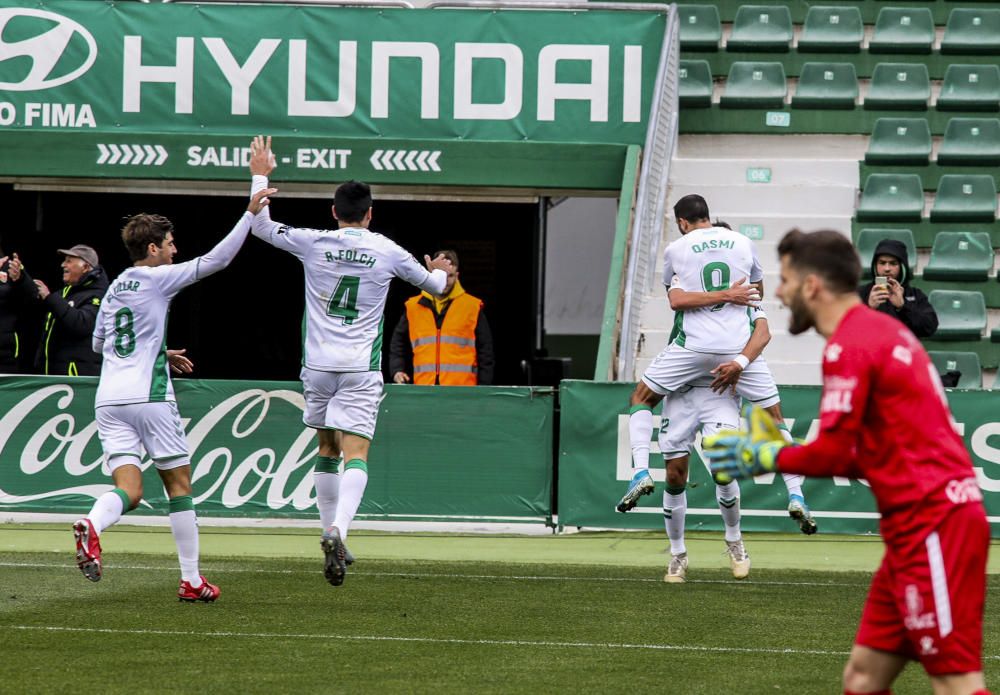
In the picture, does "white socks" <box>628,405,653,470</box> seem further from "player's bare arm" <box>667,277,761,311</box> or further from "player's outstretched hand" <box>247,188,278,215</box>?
"player's outstretched hand" <box>247,188,278,215</box>

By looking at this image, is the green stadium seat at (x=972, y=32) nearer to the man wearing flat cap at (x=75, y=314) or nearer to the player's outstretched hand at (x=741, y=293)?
the player's outstretched hand at (x=741, y=293)

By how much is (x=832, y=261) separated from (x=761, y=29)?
15640mm

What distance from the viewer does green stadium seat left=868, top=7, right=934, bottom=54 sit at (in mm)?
18938

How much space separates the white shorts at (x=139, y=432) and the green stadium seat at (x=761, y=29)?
41.1 feet

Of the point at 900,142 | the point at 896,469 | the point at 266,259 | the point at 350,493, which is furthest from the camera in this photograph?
the point at 266,259

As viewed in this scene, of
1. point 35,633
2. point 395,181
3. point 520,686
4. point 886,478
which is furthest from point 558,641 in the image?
point 395,181

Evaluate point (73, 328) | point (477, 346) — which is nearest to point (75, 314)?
point (73, 328)

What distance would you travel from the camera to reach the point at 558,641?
23.6 feet

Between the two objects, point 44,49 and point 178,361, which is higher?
point 44,49

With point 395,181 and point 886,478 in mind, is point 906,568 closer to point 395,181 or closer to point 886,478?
point 886,478

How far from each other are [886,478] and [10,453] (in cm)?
1030

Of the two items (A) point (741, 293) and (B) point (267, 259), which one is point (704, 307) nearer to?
(A) point (741, 293)

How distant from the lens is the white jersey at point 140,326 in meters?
8.06

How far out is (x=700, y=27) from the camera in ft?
63.1
